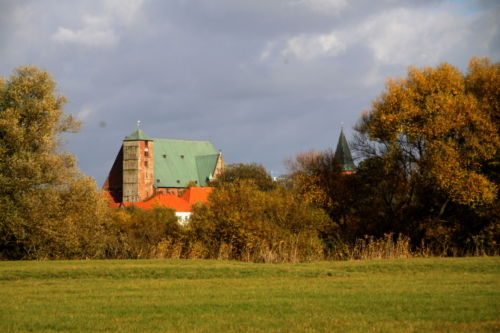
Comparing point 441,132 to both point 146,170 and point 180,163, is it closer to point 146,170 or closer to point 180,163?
point 146,170

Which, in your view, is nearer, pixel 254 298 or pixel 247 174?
pixel 254 298

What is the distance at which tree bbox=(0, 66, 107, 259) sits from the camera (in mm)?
25703

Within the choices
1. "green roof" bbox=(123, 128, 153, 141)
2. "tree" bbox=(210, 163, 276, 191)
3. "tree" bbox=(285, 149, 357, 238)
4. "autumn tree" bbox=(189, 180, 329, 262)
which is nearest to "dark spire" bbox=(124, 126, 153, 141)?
"green roof" bbox=(123, 128, 153, 141)

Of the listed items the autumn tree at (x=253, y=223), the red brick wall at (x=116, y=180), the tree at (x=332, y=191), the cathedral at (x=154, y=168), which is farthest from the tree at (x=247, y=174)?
the autumn tree at (x=253, y=223)

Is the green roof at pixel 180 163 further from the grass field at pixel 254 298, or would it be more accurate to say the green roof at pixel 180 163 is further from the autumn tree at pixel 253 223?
the grass field at pixel 254 298

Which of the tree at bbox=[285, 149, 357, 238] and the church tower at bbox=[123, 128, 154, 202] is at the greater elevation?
the church tower at bbox=[123, 128, 154, 202]

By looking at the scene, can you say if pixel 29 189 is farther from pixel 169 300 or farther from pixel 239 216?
pixel 169 300

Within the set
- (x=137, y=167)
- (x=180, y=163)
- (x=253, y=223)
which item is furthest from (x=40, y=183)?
(x=180, y=163)

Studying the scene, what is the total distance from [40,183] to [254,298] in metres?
18.2

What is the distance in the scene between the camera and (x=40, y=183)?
87.1 feet

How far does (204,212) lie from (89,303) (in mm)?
16827

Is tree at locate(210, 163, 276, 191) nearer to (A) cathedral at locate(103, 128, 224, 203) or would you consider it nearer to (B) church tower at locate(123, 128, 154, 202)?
(A) cathedral at locate(103, 128, 224, 203)

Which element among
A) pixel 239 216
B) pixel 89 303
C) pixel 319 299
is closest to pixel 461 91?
pixel 239 216

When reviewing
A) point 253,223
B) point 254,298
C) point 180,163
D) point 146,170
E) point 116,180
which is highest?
point 180,163
